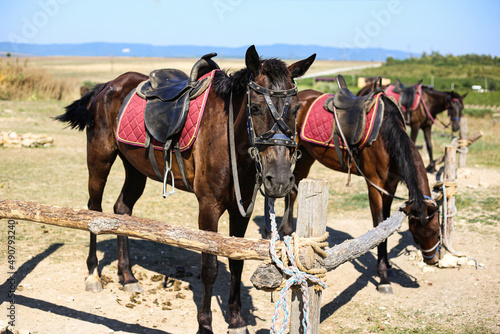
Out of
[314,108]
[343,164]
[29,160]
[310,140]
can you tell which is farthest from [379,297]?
[29,160]

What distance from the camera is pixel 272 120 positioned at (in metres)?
2.74

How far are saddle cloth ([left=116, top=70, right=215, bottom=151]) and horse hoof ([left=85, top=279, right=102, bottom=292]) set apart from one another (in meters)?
1.58

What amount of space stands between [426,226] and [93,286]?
3824 mm

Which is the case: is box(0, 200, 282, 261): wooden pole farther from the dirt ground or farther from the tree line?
the tree line

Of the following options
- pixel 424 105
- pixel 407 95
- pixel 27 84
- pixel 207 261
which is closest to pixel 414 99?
pixel 407 95

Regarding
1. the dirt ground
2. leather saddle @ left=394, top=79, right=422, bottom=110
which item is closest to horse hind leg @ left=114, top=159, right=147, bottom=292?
the dirt ground

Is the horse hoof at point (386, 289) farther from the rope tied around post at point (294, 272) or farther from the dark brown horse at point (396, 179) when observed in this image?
the rope tied around post at point (294, 272)

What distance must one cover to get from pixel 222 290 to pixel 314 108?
114 inches

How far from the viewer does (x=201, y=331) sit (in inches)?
141

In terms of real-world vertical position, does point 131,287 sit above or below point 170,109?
below

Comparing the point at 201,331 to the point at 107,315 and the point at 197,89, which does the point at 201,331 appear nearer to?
the point at 107,315

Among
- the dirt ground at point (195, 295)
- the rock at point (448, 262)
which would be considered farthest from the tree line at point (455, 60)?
the dirt ground at point (195, 295)

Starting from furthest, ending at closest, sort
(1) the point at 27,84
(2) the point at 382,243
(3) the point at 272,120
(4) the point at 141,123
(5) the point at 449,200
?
(1) the point at 27,84 < (5) the point at 449,200 < (2) the point at 382,243 < (4) the point at 141,123 < (3) the point at 272,120

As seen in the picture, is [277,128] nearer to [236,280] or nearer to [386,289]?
[236,280]
